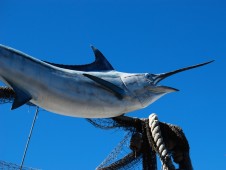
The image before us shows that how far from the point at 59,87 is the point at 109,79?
2.63 feet

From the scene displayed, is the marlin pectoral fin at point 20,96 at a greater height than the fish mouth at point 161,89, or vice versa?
the fish mouth at point 161,89

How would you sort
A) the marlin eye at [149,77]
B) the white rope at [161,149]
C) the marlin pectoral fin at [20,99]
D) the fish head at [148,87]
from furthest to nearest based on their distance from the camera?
the white rope at [161,149]
the marlin eye at [149,77]
the fish head at [148,87]
the marlin pectoral fin at [20,99]

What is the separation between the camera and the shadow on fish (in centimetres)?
581

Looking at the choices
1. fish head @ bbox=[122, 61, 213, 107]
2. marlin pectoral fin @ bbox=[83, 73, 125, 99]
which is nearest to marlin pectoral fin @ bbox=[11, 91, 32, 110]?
marlin pectoral fin @ bbox=[83, 73, 125, 99]

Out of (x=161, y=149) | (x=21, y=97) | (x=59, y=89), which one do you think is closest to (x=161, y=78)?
(x=59, y=89)

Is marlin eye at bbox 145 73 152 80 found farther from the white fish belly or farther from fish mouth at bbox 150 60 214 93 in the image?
the white fish belly

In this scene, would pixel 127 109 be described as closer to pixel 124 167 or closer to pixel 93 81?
pixel 93 81

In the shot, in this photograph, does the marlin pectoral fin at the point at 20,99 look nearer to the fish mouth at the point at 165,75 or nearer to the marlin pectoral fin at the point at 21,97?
the marlin pectoral fin at the point at 21,97

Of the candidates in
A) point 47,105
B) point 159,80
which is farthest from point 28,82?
point 159,80

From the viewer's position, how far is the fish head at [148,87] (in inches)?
255

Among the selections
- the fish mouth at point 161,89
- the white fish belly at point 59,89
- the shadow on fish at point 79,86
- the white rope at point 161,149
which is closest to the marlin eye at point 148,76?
the shadow on fish at point 79,86

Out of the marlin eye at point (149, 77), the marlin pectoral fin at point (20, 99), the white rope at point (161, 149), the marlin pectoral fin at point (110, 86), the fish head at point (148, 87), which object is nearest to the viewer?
the marlin pectoral fin at point (20, 99)

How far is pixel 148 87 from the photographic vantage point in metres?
6.57

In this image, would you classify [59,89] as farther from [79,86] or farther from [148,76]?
[148,76]
